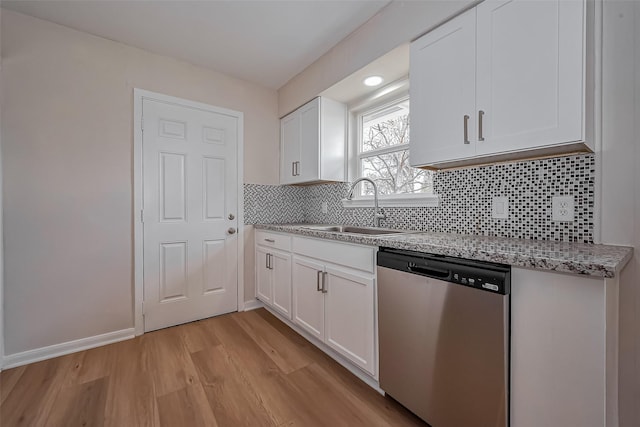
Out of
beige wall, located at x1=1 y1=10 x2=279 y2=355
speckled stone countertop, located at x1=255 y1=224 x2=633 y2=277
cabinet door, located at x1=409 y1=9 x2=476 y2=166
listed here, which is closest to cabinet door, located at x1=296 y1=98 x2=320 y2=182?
cabinet door, located at x1=409 y1=9 x2=476 y2=166

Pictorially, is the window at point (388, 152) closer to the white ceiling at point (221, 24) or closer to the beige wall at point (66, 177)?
the white ceiling at point (221, 24)

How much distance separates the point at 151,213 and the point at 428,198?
7.55 ft

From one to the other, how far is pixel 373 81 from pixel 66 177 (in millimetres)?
2490

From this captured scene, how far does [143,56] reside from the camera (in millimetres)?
2377

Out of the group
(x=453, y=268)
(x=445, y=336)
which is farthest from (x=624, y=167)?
(x=445, y=336)

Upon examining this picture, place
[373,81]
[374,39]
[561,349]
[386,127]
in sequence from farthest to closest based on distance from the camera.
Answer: [386,127] → [373,81] → [374,39] → [561,349]

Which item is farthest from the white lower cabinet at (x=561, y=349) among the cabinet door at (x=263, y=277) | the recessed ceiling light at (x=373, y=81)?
the cabinet door at (x=263, y=277)

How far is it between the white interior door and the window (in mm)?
1330

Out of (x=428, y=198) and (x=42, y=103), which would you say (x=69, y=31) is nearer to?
(x=42, y=103)

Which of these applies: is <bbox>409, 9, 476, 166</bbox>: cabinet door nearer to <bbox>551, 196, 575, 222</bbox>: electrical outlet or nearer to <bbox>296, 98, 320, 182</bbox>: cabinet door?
<bbox>551, 196, 575, 222</bbox>: electrical outlet

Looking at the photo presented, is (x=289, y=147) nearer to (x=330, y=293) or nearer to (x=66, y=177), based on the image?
(x=330, y=293)

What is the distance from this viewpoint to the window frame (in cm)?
207

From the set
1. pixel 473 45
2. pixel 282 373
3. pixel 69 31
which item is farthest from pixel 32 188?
pixel 473 45

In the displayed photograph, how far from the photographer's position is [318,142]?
2582 millimetres
